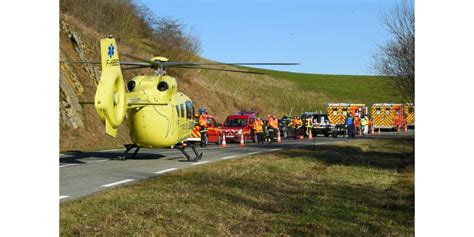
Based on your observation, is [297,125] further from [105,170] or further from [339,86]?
[339,86]

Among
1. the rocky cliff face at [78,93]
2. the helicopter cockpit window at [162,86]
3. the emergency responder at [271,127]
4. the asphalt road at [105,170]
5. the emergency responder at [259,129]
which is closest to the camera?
the asphalt road at [105,170]

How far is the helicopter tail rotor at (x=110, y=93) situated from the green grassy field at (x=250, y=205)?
178cm

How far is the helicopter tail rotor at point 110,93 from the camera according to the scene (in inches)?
587

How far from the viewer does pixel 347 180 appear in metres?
16.8

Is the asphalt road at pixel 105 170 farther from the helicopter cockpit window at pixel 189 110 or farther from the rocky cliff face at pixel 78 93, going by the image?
the rocky cliff face at pixel 78 93

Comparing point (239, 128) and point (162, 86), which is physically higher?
point (162, 86)

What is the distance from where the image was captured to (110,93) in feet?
49.8

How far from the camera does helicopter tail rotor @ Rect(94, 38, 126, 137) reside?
1490 cm

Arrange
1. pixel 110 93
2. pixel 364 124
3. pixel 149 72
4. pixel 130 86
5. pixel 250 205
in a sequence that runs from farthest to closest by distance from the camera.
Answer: pixel 364 124, pixel 149 72, pixel 130 86, pixel 110 93, pixel 250 205

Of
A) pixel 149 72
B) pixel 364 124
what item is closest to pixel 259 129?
pixel 149 72

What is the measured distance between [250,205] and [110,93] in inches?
212

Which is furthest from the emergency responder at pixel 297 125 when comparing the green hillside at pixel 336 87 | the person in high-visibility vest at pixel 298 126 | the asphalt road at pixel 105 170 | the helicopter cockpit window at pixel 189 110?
the green hillside at pixel 336 87

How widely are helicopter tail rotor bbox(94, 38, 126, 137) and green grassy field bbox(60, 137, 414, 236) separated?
1784 mm
